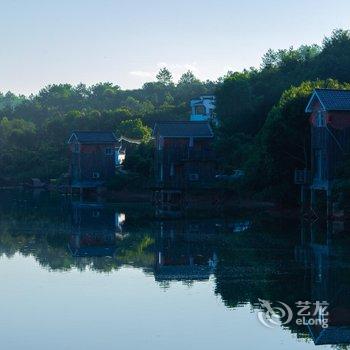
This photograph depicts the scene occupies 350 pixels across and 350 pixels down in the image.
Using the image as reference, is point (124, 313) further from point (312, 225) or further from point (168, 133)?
point (168, 133)

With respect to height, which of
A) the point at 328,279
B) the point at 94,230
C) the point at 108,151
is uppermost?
the point at 108,151

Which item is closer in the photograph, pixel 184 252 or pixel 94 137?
pixel 184 252

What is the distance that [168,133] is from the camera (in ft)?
207

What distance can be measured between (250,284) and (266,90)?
52.7 m

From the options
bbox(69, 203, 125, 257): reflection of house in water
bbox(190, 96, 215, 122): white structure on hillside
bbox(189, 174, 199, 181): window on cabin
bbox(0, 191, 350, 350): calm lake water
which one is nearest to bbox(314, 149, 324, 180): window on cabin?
bbox(0, 191, 350, 350): calm lake water

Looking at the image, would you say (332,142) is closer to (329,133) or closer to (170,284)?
(329,133)

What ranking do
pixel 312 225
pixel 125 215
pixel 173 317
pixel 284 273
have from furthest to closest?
pixel 125 215 → pixel 312 225 → pixel 284 273 → pixel 173 317

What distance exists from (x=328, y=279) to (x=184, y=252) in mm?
8490

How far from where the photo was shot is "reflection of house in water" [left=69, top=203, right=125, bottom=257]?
→ 109 feet

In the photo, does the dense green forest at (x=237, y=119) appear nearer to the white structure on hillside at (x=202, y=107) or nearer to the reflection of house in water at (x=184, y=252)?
the white structure on hillside at (x=202, y=107)

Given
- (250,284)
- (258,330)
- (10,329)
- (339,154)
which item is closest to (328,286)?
(250,284)

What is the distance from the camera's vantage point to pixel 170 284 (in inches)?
977

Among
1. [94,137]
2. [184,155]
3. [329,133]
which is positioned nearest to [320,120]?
[329,133]

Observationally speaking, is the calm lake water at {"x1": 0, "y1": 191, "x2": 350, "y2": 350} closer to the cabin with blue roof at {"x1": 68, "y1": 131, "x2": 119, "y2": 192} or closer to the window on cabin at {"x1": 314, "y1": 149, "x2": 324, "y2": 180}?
the window on cabin at {"x1": 314, "y1": 149, "x2": 324, "y2": 180}
